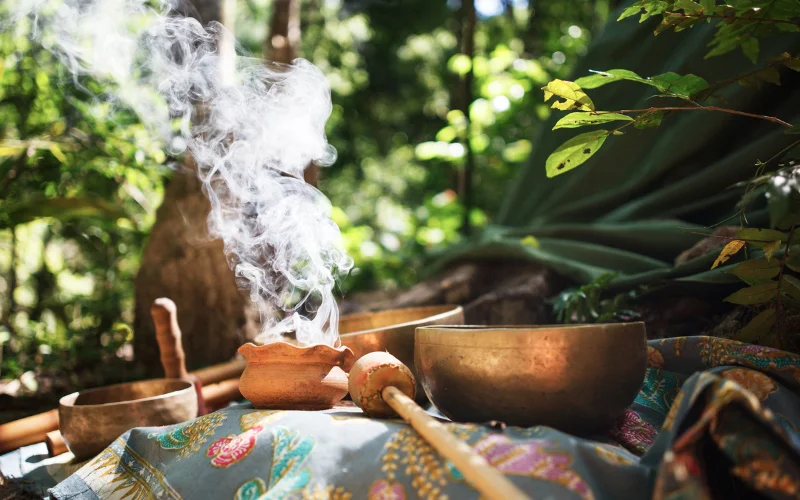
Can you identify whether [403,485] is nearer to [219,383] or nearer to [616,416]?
[616,416]

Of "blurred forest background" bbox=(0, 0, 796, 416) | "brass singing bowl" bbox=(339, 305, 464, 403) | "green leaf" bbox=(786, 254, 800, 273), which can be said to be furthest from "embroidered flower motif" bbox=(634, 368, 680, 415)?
"blurred forest background" bbox=(0, 0, 796, 416)

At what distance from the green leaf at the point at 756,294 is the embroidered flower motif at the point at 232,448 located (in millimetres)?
1327

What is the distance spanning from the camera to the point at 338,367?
1844mm

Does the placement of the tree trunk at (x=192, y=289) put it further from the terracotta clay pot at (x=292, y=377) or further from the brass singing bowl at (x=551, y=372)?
the brass singing bowl at (x=551, y=372)

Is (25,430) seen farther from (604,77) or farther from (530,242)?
(530,242)

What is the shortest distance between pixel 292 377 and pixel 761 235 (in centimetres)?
134

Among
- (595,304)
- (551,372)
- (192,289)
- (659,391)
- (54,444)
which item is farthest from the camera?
(192,289)

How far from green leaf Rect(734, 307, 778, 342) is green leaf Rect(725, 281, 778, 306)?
2.0 inches

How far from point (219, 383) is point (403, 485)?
1.66m

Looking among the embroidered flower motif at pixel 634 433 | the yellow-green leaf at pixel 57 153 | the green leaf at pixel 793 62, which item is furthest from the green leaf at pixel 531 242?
the yellow-green leaf at pixel 57 153

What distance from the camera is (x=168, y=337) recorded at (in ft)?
7.47

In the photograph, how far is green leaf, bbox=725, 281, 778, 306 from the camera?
158 centimetres

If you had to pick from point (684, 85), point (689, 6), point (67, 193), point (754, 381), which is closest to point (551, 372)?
point (754, 381)

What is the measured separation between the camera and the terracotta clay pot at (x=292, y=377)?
174 cm
